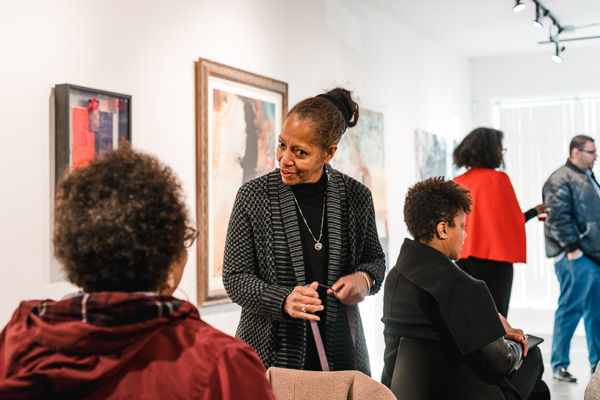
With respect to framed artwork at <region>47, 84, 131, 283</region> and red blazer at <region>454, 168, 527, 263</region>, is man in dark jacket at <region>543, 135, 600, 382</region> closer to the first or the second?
red blazer at <region>454, 168, 527, 263</region>

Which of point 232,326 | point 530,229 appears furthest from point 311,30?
point 530,229

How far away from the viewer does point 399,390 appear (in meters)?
2.32

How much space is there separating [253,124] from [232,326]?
46.6 inches

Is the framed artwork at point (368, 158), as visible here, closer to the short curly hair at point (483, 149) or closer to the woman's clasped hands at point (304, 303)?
the short curly hair at point (483, 149)

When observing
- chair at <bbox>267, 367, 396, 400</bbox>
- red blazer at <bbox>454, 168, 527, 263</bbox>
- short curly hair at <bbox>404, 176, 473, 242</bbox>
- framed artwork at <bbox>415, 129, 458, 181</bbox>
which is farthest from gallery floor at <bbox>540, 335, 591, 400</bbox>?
chair at <bbox>267, 367, 396, 400</bbox>

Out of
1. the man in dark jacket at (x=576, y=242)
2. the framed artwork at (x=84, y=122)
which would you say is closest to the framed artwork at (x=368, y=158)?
the man in dark jacket at (x=576, y=242)

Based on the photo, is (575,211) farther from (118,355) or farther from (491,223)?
(118,355)

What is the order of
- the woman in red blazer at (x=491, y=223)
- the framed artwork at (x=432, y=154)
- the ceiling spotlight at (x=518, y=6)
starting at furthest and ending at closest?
the framed artwork at (x=432, y=154) → the ceiling spotlight at (x=518, y=6) → the woman in red blazer at (x=491, y=223)

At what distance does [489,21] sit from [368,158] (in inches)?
82.7

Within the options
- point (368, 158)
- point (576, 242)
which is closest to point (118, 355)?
point (368, 158)

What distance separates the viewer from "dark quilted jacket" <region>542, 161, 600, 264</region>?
5465 millimetres

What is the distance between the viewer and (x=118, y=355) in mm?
1017

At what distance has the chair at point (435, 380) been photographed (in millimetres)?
2293

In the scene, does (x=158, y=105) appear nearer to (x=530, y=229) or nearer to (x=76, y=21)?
(x=76, y=21)
